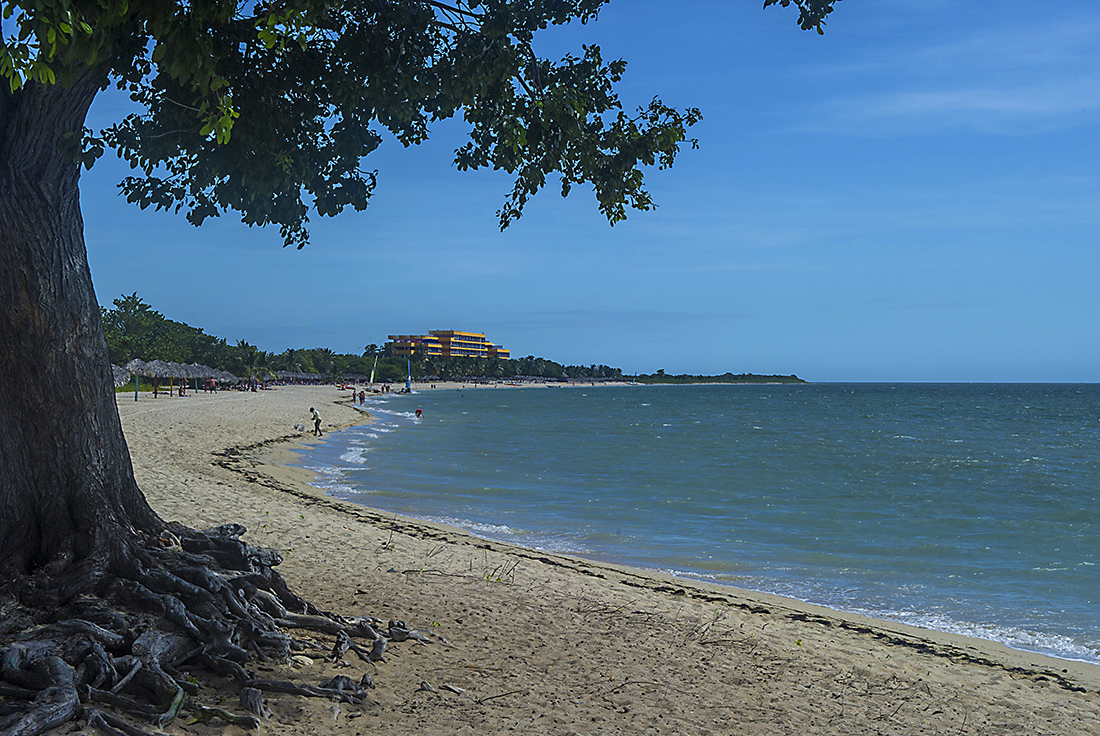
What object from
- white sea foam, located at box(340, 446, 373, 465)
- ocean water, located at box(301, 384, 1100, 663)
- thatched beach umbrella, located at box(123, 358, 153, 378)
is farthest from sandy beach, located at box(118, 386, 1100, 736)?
thatched beach umbrella, located at box(123, 358, 153, 378)

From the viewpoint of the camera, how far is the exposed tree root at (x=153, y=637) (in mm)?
4387

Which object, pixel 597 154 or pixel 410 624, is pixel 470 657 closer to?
pixel 410 624

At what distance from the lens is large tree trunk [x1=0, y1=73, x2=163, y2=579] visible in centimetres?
523

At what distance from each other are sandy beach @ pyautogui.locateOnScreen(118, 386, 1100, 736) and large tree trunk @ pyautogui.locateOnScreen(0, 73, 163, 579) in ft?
5.59

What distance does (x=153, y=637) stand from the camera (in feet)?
16.4

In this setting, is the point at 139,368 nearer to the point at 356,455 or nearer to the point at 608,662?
the point at 356,455

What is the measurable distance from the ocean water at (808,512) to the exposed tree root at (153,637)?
23.7ft

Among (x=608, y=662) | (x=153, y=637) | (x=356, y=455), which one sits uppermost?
(x=153, y=637)

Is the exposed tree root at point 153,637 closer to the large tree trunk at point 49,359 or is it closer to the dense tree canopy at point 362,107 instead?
the large tree trunk at point 49,359

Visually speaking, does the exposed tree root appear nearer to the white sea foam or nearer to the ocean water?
the ocean water

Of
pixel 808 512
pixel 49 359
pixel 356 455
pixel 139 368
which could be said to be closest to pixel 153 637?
pixel 49 359

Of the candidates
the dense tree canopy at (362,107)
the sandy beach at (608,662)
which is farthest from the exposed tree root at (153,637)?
the dense tree canopy at (362,107)

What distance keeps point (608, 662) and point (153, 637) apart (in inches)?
139

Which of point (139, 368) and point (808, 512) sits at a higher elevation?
point (139, 368)
